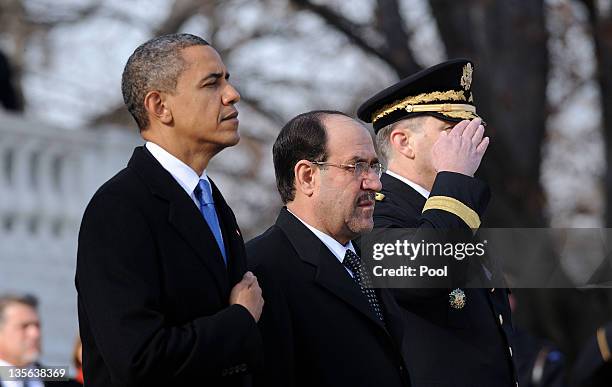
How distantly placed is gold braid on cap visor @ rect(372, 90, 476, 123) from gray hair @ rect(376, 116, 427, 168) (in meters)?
0.04

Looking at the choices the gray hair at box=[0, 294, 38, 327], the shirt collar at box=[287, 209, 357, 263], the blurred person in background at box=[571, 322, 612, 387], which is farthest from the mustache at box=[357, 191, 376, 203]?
the gray hair at box=[0, 294, 38, 327]

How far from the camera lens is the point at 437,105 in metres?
5.70

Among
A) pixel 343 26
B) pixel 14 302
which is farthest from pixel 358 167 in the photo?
pixel 343 26

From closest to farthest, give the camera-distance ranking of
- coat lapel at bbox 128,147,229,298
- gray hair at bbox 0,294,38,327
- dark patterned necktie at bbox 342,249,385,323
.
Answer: coat lapel at bbox 128,147,229,298 → dark patterned necktie at bbox 342,249,385,323 → gray hair at bbox 0,294,38,327

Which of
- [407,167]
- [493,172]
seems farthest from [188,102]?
[493,172]

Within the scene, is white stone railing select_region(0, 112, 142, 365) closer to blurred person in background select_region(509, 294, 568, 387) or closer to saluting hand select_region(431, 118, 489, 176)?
blurred person in background select_region(509, 294, 568, 387)

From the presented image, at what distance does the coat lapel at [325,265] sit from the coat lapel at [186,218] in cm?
64

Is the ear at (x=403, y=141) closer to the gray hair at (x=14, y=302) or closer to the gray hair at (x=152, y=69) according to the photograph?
the gray hair at (x=152, y=69)

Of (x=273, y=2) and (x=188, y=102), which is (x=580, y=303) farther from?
(x=188, y=102)

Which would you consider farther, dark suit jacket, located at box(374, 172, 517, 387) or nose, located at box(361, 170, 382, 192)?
dark suit jacket, located at box(374, 172, 517, 387)

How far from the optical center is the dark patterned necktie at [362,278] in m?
5.11

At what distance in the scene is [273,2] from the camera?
19.4 meters

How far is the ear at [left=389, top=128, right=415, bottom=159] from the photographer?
567 cm

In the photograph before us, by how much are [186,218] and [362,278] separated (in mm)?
948
